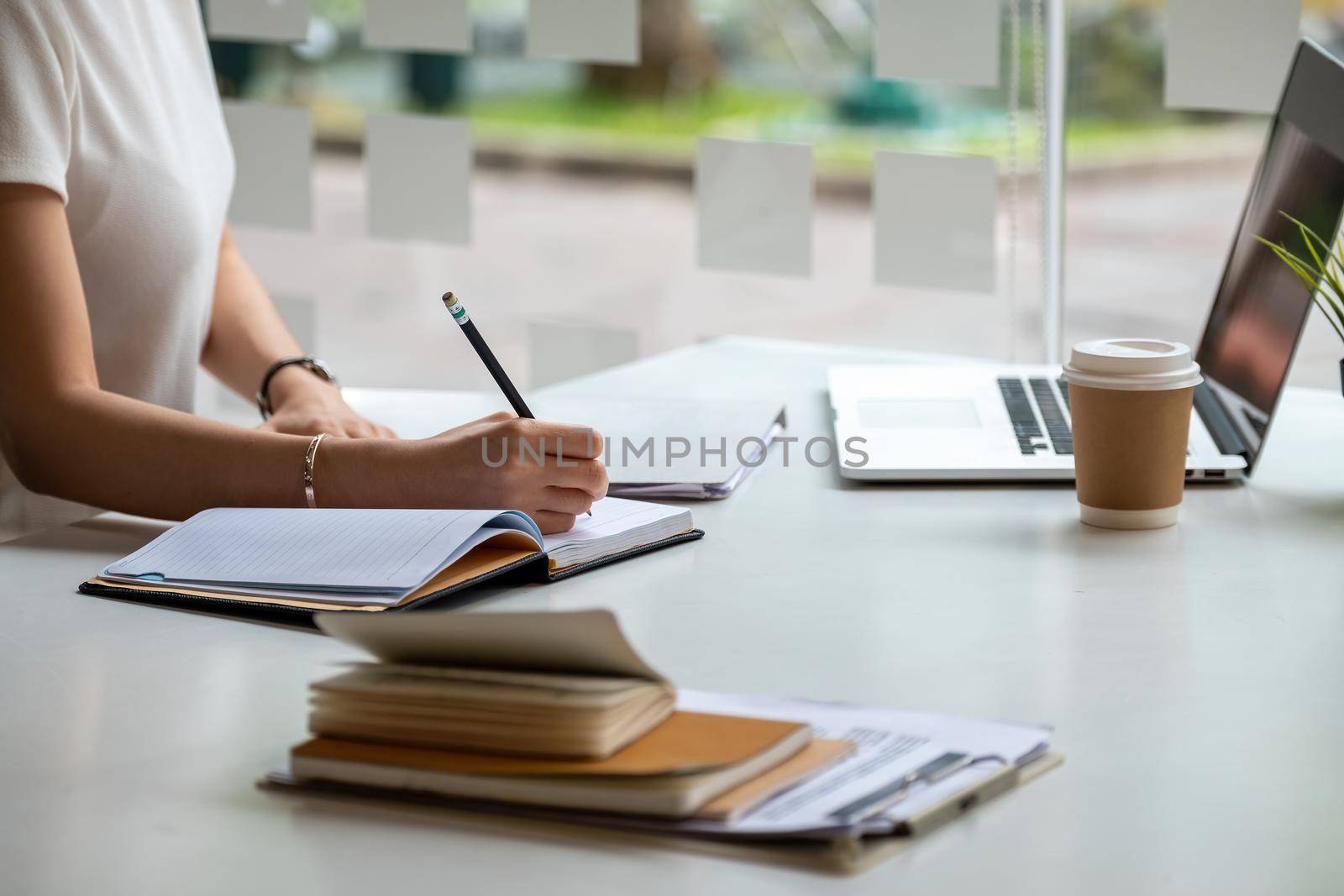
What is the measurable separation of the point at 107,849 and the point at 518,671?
19 cm

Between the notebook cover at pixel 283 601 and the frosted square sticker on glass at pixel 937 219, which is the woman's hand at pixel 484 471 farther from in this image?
the frosted square sticker on glass at pixel 937 219

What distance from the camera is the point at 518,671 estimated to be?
2.14 ft

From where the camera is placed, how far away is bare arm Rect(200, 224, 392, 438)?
137 centimetres

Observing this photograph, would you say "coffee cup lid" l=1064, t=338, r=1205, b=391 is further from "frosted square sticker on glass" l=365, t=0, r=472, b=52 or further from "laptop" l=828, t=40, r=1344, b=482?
"frosted square sticker on glass" l=365, t=0, r=472, b=52

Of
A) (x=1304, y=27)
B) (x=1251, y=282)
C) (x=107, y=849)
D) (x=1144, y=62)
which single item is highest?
(x=1144, y=62)

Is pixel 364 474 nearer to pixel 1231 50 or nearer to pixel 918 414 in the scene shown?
pixel 918 414

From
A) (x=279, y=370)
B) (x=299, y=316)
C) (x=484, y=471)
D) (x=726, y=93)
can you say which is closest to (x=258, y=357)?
(x=279, y=370)

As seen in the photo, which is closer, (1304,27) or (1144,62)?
(1304,27)

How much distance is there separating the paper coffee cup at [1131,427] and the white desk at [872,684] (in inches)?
1.2

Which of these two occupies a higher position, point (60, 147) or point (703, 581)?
point (60, 147)

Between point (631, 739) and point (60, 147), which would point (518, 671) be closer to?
point (631, 739)

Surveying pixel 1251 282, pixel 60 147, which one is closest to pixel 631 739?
pixel 60 147

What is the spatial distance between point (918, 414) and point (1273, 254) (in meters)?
0.34

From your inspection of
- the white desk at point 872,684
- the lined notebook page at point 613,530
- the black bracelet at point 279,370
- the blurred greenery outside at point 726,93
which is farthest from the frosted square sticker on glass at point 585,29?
the blurred greenery outside at point 726,93
